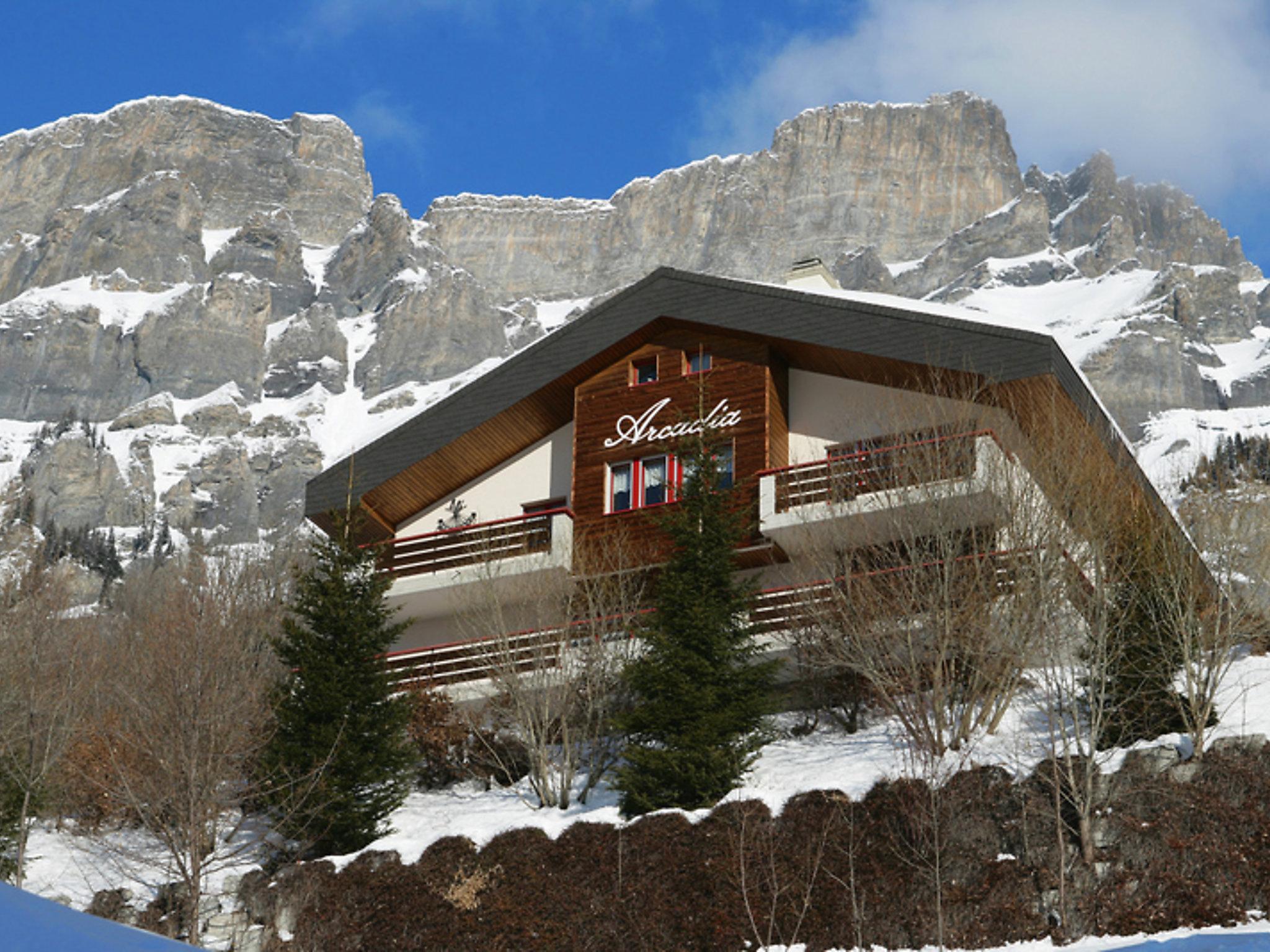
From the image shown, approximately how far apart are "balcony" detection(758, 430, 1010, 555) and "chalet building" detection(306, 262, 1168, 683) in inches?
1.6

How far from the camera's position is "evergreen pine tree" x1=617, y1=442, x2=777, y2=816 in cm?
1877

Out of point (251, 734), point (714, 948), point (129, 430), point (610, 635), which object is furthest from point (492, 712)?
point (129, 430)

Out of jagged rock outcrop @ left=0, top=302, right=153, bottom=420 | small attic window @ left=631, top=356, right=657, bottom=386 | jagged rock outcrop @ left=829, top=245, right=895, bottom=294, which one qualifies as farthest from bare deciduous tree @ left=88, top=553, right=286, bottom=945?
jagged rock outcrop @ left=829, top=245, right=895, bottom=294

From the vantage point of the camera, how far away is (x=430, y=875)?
716 inches

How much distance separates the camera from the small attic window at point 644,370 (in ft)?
93.0

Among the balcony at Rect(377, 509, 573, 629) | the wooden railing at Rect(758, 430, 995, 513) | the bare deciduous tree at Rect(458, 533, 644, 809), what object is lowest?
the bare deciduous tree at Rect(458, 533, 644, 809)

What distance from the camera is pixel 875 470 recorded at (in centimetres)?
2261

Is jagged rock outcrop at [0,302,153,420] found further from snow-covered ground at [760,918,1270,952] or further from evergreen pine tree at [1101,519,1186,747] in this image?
snow-covered ground at [760,918,1270,952]

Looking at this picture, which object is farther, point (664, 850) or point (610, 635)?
point (610, 635)

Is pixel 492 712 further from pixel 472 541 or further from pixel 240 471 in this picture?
pixel 240 471

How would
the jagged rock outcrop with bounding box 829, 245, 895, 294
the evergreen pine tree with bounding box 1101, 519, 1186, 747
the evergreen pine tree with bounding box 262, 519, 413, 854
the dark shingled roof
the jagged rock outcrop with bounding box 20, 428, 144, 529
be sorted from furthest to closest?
the jagged rock outcrop with bounding box 829, 245, 895, 294, the jagged rock outcrop with bounding box 20, 428, 144, 529, the dark shingled roof, the evergreen pine tree with bounding box 262, 519, 413, 854, the evergreen pine tree with bounding box 1101, 519, 1186, 747

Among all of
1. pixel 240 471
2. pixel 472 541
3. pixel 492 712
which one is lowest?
pixel 492 712

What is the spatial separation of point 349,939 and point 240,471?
160390 millimetres

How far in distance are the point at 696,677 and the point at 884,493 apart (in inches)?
185
